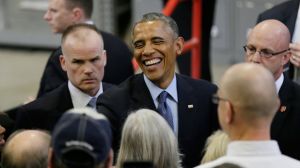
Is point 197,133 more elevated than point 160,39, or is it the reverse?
point 160,39

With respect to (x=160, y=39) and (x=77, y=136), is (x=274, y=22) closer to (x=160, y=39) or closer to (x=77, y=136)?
(x=160, y=39)

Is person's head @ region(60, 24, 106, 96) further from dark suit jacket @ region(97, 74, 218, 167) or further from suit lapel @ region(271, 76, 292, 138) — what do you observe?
suit lapel @ region(271, 76, 292, 138)

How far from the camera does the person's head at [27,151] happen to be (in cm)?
390

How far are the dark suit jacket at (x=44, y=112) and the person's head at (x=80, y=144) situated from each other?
5.66ft

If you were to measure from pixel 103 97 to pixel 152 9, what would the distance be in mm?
5011

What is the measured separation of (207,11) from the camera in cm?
829

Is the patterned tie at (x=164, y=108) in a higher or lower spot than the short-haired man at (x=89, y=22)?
lower

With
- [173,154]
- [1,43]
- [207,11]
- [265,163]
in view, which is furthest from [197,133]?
[1,43]

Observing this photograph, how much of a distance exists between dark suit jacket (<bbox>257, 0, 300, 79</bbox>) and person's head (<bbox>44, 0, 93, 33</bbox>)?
4.26 feet

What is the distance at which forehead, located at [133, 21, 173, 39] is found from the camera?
5094 millimetres

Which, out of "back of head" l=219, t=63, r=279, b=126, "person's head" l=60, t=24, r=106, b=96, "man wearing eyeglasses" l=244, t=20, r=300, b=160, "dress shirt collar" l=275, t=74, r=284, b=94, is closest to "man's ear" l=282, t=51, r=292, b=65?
"man wearing eyeglasses" l=244, t=20, r=300, b=160

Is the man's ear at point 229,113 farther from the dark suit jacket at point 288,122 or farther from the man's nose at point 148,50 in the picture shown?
the man's nose at point 148,50

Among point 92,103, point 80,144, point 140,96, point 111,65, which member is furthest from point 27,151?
point 111,65

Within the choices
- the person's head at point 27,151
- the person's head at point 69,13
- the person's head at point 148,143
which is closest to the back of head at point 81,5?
the person's head at point 69,13
